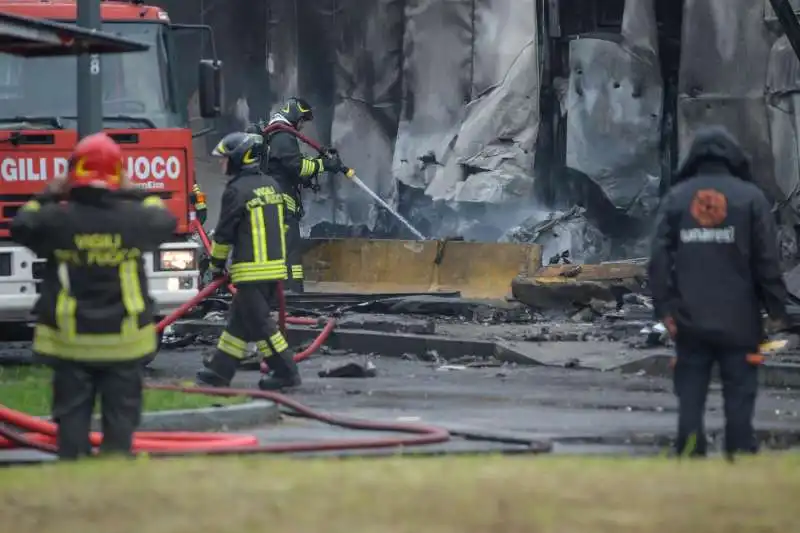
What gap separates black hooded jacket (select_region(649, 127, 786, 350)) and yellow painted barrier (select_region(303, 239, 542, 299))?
10.5 meters

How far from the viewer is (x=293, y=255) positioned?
60.3 feet

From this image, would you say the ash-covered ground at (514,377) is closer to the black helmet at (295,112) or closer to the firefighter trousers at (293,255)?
the firefighter trousers at (293,255)

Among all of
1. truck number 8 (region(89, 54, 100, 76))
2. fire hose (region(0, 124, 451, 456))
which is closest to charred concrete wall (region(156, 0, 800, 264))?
truck number 8 (region(89, 54, 100, 76))

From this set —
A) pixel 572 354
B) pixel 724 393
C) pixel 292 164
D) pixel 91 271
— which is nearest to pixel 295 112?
pixel 292 164

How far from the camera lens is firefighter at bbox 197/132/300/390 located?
11.9 m

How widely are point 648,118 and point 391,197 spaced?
5.20 metres

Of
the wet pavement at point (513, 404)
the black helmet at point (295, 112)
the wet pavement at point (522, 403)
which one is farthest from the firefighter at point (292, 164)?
the wet pavement at point (522, 403)

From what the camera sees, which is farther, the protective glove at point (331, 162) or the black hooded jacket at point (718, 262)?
the protective glove at point (331, 162)

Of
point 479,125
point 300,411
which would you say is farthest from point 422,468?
point 479,125

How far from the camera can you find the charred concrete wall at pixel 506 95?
20391 mm

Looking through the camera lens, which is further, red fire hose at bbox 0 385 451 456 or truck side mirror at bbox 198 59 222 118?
truck side mirror at bbox 198 59 222 118

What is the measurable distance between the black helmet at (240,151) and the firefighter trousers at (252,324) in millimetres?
881

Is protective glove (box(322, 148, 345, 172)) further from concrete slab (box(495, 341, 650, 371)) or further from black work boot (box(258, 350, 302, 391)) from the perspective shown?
black work boot (box(258, 350, 302, 391))

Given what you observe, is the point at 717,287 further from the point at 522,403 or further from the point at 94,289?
the point at 522,403
